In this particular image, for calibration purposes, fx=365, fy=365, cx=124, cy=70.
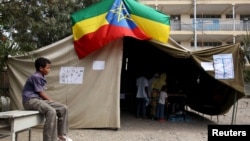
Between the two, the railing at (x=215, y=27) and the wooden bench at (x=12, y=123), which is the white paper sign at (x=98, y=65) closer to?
the wooden bench at (x=12, y=123)

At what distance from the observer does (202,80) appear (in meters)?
12.6

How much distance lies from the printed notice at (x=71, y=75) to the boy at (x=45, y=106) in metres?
2.72

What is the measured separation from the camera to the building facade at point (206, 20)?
35.3 meters

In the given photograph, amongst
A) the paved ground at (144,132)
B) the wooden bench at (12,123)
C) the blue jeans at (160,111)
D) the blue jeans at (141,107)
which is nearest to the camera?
the wooden bench at (12,123)

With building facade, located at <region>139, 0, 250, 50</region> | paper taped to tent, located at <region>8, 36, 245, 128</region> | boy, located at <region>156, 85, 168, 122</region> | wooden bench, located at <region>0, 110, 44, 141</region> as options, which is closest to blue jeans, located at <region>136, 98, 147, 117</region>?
boy, located at <region>156, 85, 168, 122</region>

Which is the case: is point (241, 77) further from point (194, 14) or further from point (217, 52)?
point (194, 14)

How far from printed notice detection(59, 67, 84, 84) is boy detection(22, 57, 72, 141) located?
2.72 m

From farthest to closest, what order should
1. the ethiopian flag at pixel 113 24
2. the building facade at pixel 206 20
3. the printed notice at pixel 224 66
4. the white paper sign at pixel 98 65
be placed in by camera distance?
the building facade at pixel 206 20 < the printed notice at pixel 224 66 < the white paper sign at pixel 98 65 < the ethiopian flag at pixel 113 24

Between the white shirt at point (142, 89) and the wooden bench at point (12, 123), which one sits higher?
the white shirt at point (142, 89)

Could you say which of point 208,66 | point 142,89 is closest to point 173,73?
point 142,89

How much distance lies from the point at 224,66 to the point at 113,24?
3123 mm

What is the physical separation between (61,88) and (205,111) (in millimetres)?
5500

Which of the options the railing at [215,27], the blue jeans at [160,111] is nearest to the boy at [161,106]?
the blue jeans at [160,111]

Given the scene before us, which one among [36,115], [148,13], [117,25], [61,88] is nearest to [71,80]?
[61,88]
